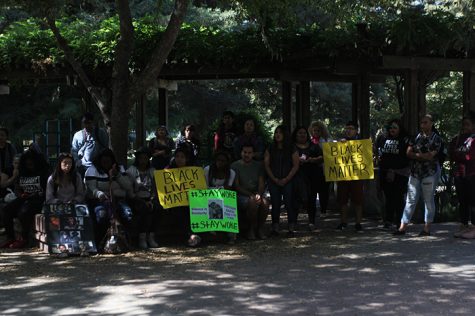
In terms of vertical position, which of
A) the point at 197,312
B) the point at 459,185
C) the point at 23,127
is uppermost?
the point at 23,127

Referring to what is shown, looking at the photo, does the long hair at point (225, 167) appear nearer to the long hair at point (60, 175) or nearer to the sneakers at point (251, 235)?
the sneakers at point (251, 235)

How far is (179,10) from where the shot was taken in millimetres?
9539

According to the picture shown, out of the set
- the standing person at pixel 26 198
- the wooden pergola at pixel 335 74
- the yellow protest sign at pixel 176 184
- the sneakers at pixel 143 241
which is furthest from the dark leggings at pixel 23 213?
the wooden pergola at pixel 335 74

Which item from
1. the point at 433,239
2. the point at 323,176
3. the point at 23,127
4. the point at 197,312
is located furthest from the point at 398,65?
the point at 23,127

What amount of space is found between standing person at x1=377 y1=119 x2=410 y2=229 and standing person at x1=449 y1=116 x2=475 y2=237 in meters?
0.72

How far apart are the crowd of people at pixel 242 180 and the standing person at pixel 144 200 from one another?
14 mm

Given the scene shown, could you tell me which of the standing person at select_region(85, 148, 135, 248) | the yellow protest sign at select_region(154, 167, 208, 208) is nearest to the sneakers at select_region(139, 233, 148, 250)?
the standing person at select_region(85, 148, 135, 248)

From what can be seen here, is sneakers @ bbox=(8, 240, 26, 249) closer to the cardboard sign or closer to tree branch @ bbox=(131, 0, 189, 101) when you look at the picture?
the cardboard sign

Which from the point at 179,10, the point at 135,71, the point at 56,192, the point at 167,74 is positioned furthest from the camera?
the point at 167,74

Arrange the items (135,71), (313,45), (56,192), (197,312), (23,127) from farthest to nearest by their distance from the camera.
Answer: (23,127), (135,71), (313,45), (56,192), (197,312)

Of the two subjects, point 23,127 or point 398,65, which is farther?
point 23,127

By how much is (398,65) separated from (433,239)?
333cm

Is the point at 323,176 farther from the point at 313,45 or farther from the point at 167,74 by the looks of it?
the point at 167,74

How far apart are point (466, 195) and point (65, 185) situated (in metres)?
5.72
